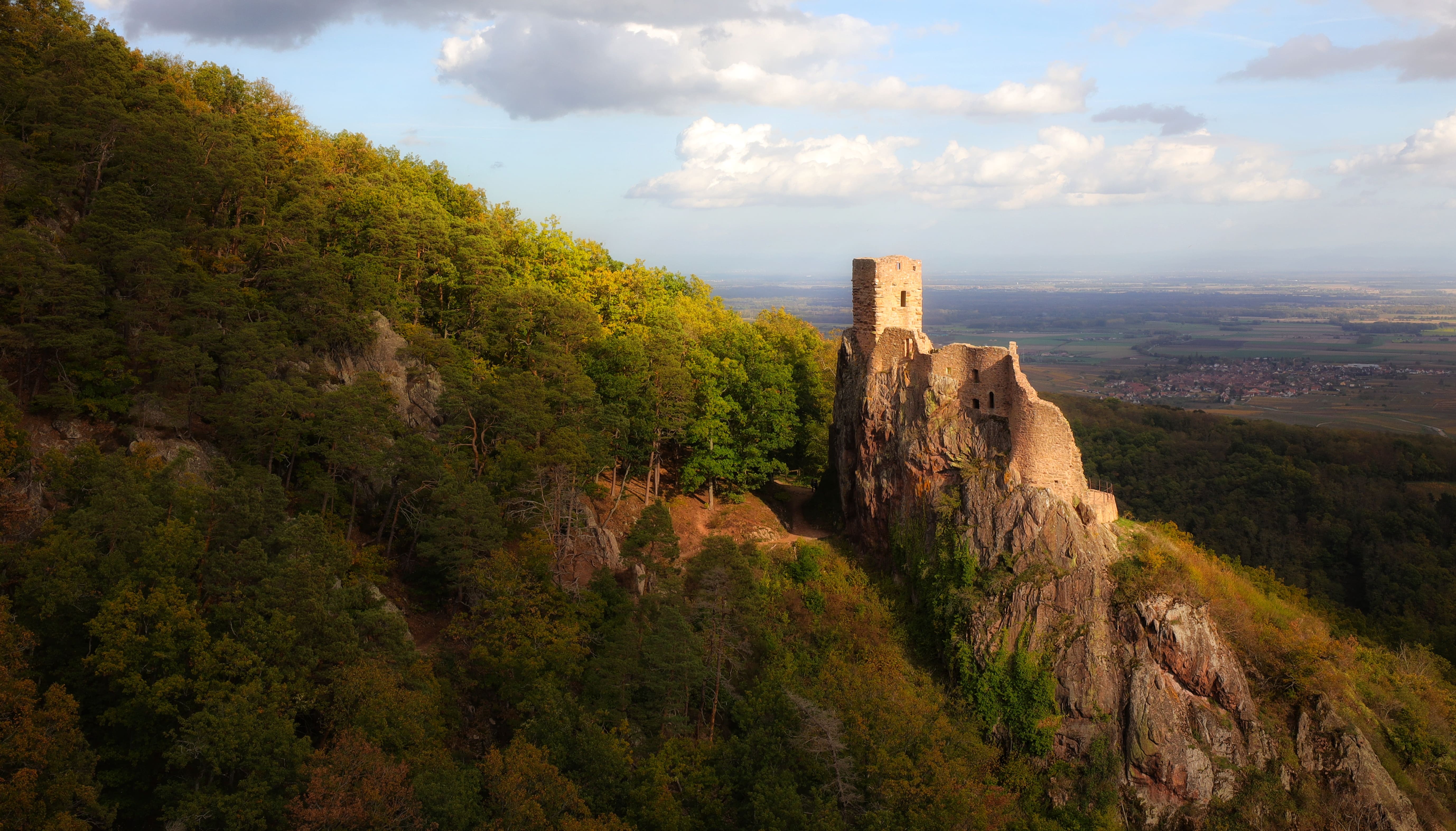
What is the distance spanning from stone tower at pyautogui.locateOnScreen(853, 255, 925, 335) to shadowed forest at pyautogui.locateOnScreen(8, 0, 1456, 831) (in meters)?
6.73

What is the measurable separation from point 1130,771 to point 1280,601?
1361cm

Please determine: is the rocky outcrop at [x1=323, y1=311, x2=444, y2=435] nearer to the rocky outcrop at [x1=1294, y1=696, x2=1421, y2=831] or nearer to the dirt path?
the dirt path

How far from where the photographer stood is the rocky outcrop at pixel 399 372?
115 ft

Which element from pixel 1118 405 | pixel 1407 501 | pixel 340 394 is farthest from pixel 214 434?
pixel 1118 405

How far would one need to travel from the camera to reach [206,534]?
77.6ft

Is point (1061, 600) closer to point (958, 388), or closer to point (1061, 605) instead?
point (1061, 605)

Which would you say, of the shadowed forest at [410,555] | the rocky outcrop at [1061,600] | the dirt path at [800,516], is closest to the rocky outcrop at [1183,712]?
the rocky outcrop at [1061,600]

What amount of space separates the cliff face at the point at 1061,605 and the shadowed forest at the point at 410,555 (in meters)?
1.16

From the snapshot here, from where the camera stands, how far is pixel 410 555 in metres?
31.7

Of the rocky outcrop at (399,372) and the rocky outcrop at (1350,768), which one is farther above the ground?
the rocky outcrop at (399,372)

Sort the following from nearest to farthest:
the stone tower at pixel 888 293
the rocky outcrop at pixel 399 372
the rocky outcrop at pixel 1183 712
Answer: the rocky outcrop at pixel 1183 712
the rocky outcrop at pixel 399 372
the stone tower at pixel 888 293

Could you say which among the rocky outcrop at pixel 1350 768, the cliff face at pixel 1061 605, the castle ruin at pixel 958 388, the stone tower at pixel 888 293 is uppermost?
the stone tower at pixel 888 293

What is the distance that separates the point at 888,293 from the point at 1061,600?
1474cm

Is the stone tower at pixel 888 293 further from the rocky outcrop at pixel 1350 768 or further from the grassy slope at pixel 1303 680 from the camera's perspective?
the rocky outcrop at pixel 1350 768
